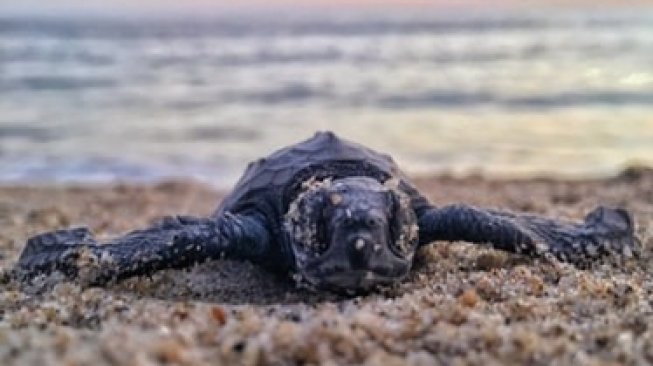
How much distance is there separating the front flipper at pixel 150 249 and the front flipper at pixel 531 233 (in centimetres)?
74

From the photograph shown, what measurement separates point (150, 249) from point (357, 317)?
120cm

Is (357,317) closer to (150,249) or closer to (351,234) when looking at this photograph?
(351,234)

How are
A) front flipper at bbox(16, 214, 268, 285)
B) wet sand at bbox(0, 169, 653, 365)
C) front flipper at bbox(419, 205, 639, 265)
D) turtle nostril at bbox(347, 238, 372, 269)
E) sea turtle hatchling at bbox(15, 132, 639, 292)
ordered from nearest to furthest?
wet sand at bbox(0, 169, 653, 365) < turtle nostril at bbox(347, 238, 372, 269) < sea turtle hatchling at bbox(15, 132, 639, 292) < front flipper at bbox(16, 214, 268, 285) < front flipper at bbox(419, 205, 639, 265)

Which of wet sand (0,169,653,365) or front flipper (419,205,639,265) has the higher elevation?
front flipper (419,205,639,265)

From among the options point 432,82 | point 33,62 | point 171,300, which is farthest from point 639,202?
point 33,62

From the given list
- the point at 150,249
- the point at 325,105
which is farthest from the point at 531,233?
the point at 325,105

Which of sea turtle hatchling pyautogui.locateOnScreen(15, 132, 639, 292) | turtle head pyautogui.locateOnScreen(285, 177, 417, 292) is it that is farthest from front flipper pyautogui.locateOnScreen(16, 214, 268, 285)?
turtle head pyautogui.locateOnScreen(285, 177, 417, 292)

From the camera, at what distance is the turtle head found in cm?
297

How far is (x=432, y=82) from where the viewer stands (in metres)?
19.2

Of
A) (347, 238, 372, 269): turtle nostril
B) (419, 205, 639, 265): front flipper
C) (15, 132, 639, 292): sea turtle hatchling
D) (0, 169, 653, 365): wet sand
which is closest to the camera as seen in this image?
(0, 169, 653, 365): wet sand

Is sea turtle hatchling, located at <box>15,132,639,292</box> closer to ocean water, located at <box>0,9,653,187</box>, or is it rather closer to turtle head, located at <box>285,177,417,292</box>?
turtle head, located at <box>285,177,417,292</box>

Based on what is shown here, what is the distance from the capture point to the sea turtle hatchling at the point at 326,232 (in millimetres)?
3041

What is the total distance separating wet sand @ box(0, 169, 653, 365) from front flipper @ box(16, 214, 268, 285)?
0.30 ft

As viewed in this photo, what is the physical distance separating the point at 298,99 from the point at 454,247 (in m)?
13.3
